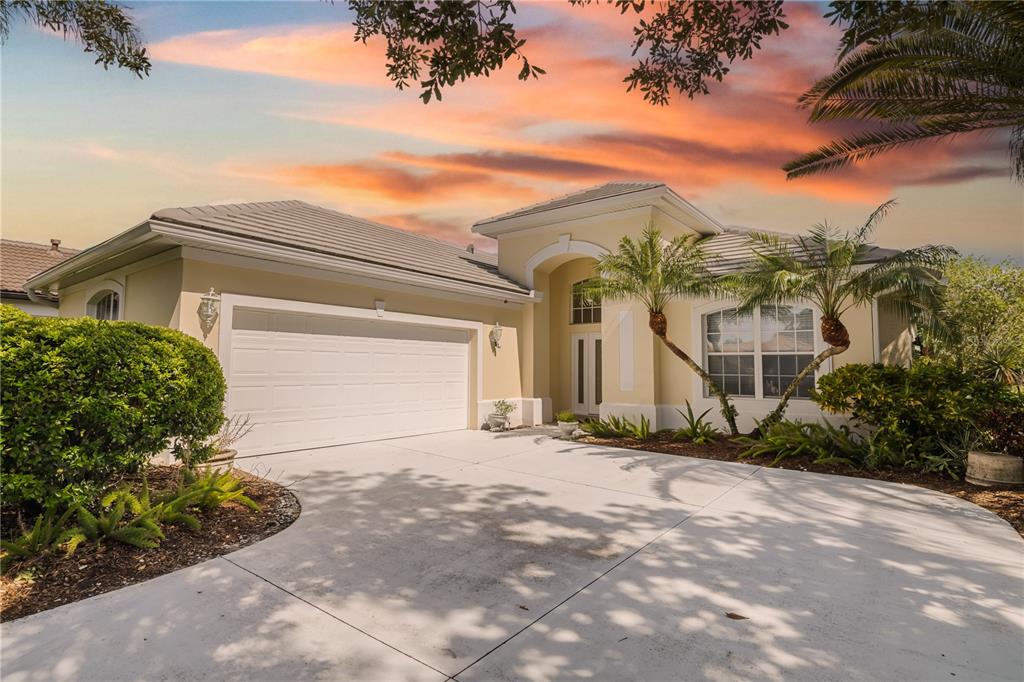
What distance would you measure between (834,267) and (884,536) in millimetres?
5683

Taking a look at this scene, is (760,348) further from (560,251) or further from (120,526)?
(120,526)

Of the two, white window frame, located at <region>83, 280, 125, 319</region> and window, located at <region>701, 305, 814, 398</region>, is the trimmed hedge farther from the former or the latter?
window, located at <region>701, 305, 814, 398</region>

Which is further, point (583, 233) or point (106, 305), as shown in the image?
point (583, 233)

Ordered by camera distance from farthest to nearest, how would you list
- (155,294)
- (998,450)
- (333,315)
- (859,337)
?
(859,337)
(333,315)
(155,294)
(998,450)

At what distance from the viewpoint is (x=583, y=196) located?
14.3 meters

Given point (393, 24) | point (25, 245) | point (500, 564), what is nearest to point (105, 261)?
point (393, 24)

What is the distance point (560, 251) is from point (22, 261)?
1991 cm

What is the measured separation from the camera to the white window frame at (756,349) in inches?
423

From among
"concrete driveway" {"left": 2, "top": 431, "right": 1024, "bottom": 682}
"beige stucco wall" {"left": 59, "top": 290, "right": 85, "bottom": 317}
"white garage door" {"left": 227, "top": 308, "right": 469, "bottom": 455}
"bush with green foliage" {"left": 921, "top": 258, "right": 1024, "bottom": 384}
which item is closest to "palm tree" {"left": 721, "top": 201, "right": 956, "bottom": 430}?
"bush with green foliage" {"left": 921, "top": 258, "right": 1024, "bottom": 384}

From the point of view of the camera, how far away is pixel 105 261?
970 cm

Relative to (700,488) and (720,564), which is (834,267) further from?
(720,564)

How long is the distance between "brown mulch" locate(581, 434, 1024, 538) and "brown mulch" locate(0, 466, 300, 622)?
745 cm

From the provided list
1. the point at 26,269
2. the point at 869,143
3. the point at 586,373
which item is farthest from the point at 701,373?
the point at 26,269

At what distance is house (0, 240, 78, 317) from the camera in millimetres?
15047
